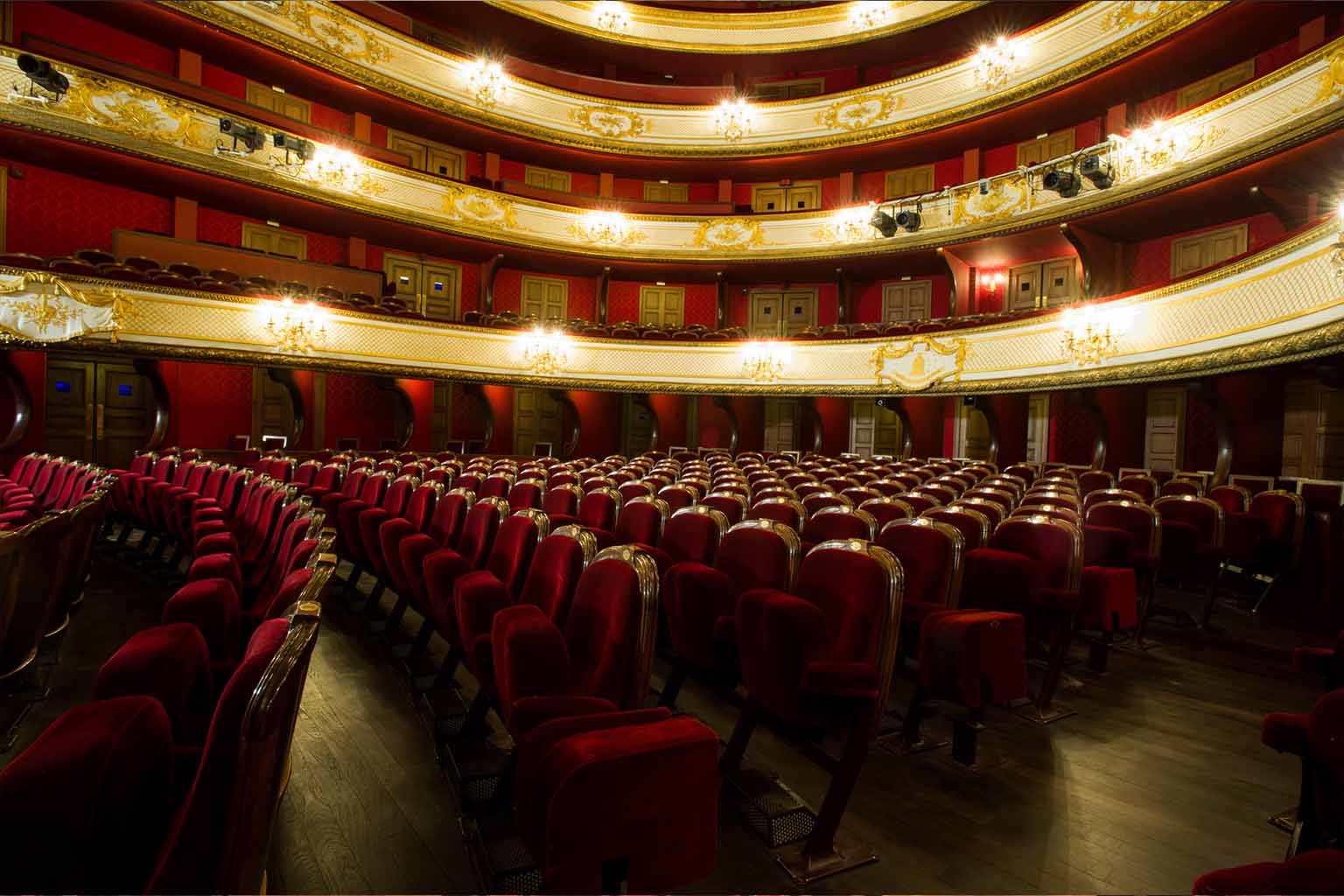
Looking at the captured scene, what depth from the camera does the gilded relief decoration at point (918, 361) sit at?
655 centimetres

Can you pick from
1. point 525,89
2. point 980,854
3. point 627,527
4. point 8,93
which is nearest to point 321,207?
point 8,93

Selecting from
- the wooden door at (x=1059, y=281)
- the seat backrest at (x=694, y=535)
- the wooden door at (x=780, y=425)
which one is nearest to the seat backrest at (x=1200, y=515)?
the seat backrest at (x=694, y=535)

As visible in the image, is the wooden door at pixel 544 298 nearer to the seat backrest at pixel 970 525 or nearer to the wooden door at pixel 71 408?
the wooden door at pixel 71 408

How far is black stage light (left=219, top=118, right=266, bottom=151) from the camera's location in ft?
19.9

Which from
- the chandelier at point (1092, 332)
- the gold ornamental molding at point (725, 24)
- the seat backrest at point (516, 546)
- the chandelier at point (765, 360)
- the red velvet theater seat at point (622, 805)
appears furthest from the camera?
the gold ornamental molding at point (725, 24)

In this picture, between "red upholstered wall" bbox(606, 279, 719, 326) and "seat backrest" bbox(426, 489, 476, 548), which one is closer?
"seat backrest" bbox(426, 489, 476, 548)

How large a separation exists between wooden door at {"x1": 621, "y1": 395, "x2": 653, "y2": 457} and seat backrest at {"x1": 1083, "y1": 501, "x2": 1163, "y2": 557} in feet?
A: 22.2

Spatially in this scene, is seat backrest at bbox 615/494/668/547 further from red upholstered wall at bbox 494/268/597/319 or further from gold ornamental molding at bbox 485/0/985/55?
gold ornamental molding at bbox 485/0/985/55

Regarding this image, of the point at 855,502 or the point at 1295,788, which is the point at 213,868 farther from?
the point at 855,502

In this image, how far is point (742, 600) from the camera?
4.19 ft

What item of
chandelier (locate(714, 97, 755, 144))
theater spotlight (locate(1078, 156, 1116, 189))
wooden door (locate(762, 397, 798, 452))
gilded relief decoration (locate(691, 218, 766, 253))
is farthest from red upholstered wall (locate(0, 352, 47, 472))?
theater spotlight (locate(1078, 156, 1116, 189))

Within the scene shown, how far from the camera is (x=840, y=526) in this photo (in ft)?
6.70

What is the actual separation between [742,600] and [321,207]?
7.38 meters

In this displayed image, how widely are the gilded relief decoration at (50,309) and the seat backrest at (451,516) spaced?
14.6 feet
